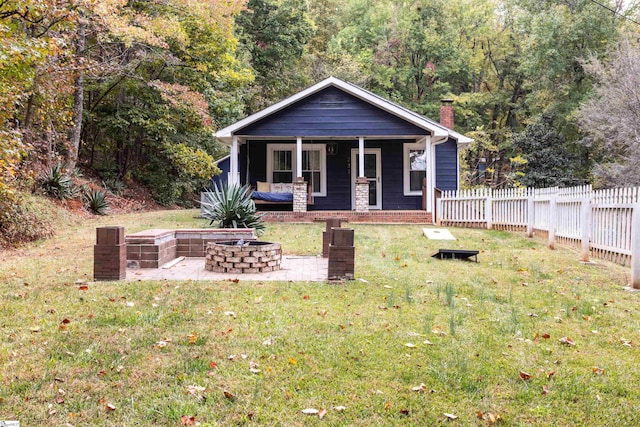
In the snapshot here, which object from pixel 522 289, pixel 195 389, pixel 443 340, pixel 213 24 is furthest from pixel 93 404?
pixel 213 24

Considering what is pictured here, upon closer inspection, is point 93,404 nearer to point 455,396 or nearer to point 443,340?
point 455,396

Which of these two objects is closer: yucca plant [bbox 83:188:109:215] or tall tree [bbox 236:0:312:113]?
yucca plant [bbox 83:188:109:215]

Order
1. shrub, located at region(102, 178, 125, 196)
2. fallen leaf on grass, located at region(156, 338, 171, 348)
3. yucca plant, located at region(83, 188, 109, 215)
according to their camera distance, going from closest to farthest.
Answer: fallen leaf on grass, located at region(156, 338, 171, 348), yucca plant, located at region(83, 188, 109, 215), shrub, located at region(102, 178, 125, 196)

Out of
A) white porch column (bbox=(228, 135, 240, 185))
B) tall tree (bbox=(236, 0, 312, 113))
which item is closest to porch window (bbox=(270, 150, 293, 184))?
white porch column (bbox=(228, 135, 240, 185))

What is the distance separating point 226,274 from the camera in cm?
650

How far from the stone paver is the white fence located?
14.0 ft

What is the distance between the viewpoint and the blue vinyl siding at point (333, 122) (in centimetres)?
1598

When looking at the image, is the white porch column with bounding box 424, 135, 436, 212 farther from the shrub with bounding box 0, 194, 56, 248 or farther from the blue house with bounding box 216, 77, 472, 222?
the shrub with bounding box 0, 194, 56, 248

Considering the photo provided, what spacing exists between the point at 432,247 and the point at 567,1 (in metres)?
25.7

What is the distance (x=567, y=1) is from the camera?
1099 inches

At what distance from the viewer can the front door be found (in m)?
18.0

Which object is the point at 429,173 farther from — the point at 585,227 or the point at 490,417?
the point at 490,417

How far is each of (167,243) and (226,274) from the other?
1.51m

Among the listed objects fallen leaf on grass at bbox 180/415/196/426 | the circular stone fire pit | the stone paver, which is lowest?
fallen leaf on grass at bbox 180/415/196/426
